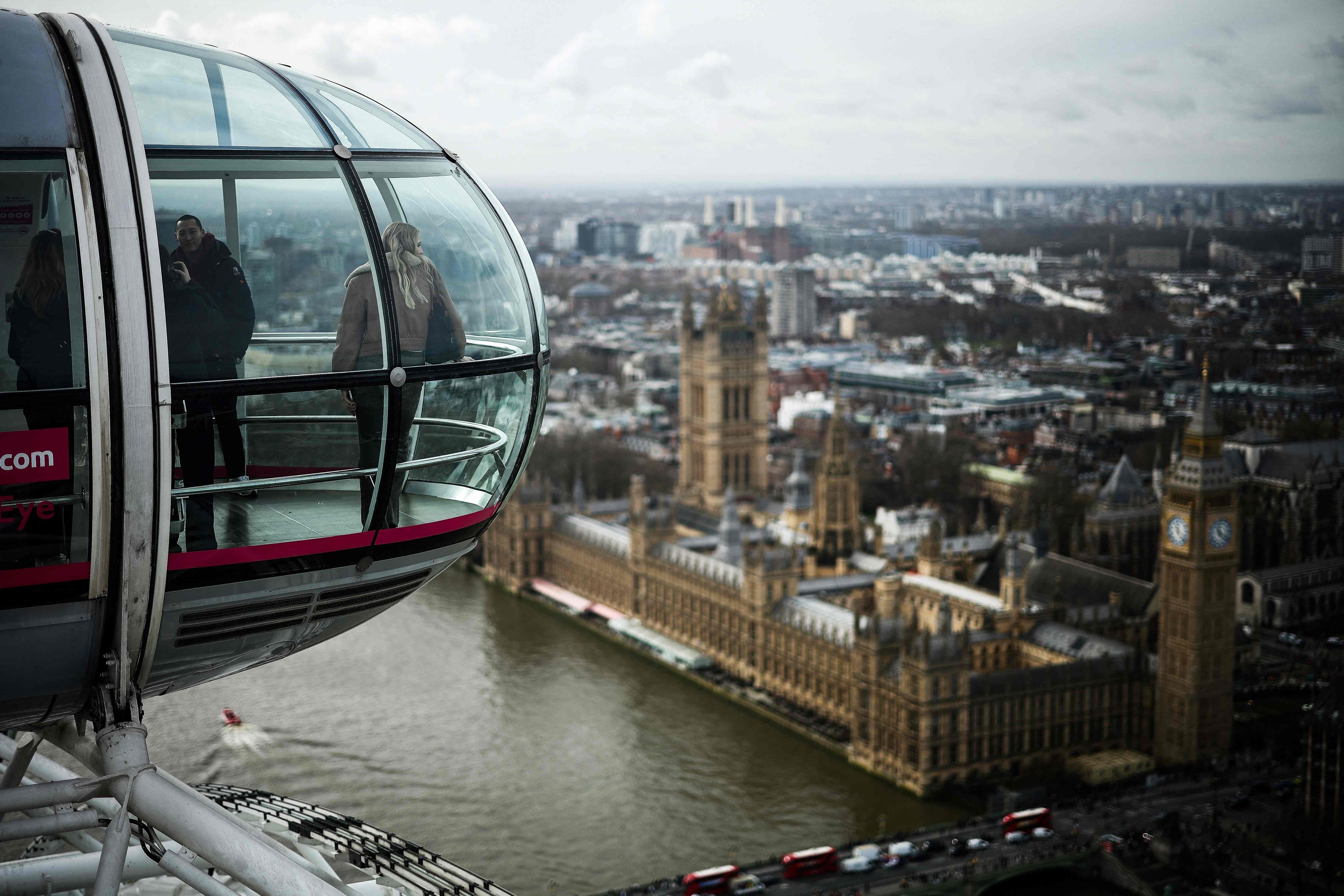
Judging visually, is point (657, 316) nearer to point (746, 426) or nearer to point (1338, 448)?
point (746, 426)

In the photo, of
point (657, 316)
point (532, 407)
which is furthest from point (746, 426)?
point (657, 316)

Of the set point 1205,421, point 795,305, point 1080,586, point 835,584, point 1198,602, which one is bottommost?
point 835,584

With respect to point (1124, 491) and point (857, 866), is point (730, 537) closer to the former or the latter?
point (1124, 491)

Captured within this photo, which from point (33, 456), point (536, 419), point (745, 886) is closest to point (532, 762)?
point (745, 886)

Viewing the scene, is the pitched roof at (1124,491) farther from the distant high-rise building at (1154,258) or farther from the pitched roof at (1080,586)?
the distant high-rise building at (1154,258)

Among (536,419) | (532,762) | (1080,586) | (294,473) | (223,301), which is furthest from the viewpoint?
(1080,586)

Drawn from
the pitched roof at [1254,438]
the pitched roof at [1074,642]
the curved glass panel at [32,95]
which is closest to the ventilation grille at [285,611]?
the curved glass panel at [32,95]
